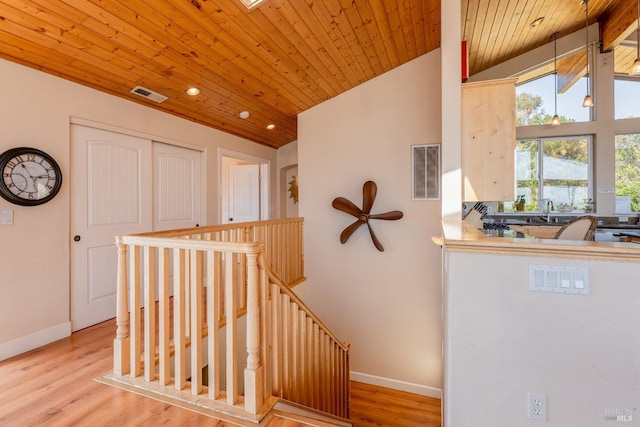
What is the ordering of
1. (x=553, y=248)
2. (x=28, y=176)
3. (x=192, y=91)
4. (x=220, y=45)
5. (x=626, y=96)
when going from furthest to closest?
(x=626, y=96)
(x=192, y=91)
(x=220, y=45)
(x=28, y=176)
(x=553, y=248)

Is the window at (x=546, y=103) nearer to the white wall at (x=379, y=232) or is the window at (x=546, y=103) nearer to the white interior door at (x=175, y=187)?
the white wall at (x=379, y=232)

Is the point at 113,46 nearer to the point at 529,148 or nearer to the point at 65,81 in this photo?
the point at 65,81

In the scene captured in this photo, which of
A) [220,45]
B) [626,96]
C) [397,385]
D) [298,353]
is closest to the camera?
[298,353]

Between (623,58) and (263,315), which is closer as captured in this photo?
(263,315)

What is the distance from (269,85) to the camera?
349cm

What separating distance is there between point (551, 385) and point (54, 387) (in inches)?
107

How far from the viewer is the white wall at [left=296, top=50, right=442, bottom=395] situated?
12.5 feet

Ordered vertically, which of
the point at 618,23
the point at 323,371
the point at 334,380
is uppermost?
the point at 618,23

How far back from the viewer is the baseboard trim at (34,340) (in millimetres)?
2248

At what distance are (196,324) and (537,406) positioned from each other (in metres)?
1.73

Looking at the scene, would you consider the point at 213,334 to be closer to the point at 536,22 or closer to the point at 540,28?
the point at 536,22

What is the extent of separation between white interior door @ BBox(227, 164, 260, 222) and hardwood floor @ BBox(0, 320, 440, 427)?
2821 mm

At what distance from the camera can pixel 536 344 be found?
1261 millimetres

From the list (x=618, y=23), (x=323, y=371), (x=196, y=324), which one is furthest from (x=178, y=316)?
(x=618, y=23)
